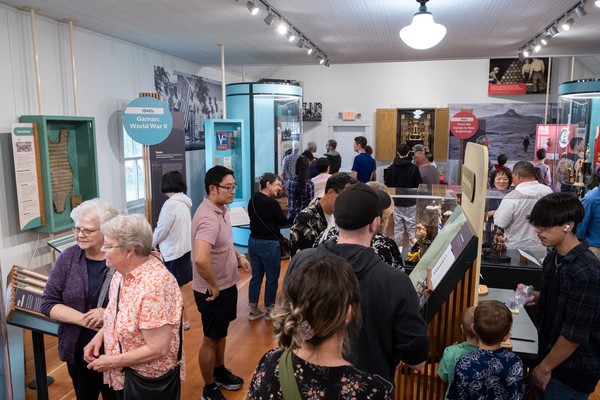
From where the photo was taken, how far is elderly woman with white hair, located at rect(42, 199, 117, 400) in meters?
2.39

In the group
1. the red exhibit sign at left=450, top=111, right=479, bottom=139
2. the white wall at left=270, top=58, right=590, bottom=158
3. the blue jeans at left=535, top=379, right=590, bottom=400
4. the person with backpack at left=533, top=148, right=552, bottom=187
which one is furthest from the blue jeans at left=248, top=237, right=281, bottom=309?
the white wall at left=270, top=58, right=590, bottom=158

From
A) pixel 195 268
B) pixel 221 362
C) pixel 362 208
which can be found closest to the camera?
pixel 362 208

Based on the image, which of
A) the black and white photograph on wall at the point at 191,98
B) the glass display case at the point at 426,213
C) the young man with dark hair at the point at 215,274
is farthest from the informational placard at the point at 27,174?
the glass display case at the point at 426,213

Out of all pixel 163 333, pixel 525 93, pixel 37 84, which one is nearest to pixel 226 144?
pixel 37 84

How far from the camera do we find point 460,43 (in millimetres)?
6594

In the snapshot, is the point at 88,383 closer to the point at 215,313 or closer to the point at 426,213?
the point at 215,313

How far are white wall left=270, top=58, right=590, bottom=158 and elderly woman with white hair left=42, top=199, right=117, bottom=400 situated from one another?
9.87m

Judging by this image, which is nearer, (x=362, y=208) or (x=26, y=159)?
(x=362, y=208)

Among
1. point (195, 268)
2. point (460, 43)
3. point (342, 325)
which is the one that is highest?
point (460, 43)

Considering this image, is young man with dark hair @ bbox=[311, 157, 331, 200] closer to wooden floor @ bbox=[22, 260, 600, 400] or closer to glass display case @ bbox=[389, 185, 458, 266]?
glass display case @ bbox=[389, 185, 458, 266]

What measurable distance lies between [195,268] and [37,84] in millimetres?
2855

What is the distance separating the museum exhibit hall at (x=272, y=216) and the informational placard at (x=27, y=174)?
0.08ft

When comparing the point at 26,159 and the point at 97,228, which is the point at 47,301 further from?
the point at 26,159

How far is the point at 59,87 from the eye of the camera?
16.8ft
